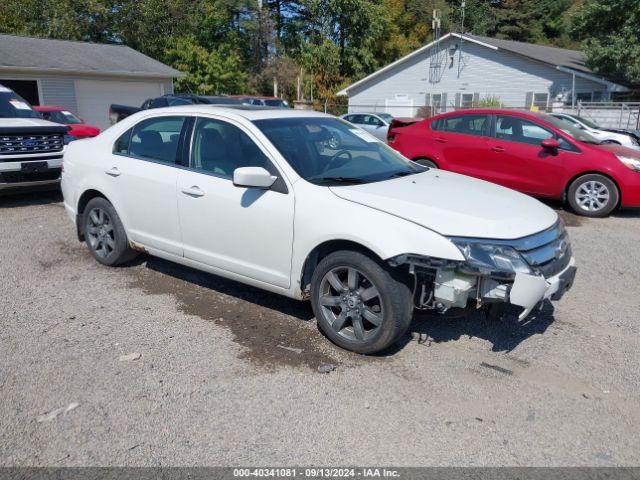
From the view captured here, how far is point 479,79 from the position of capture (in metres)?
32.0

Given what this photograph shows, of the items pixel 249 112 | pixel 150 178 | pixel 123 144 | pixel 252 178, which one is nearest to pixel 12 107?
pixel 123 144

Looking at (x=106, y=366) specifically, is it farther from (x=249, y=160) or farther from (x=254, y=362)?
(x=249, y=160)

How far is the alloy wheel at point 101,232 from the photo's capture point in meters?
5.74

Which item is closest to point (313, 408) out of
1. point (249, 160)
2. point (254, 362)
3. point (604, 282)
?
point (254, 362)

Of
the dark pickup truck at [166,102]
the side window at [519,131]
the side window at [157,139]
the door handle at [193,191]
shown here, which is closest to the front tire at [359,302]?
the door handle at [193,191]

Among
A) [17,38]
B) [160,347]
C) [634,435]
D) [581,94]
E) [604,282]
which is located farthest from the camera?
[581,94]

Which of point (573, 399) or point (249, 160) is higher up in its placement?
point (249, 160)

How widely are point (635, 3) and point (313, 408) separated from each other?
2827 centimetres

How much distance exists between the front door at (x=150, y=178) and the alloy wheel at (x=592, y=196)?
21.3 ft

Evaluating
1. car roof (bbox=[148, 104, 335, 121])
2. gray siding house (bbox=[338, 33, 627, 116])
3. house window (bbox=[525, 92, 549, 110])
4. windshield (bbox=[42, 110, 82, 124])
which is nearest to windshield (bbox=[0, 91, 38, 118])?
windshield (bbox=[42, 110, 82, 124])

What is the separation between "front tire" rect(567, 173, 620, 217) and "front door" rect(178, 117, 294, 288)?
6225 millimetres

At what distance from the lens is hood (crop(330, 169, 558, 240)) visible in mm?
3713

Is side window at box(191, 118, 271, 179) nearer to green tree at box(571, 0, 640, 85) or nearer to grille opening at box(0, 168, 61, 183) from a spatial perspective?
grille opening at box(0, 168, 61, 183)

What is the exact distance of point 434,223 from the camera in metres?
3.71
